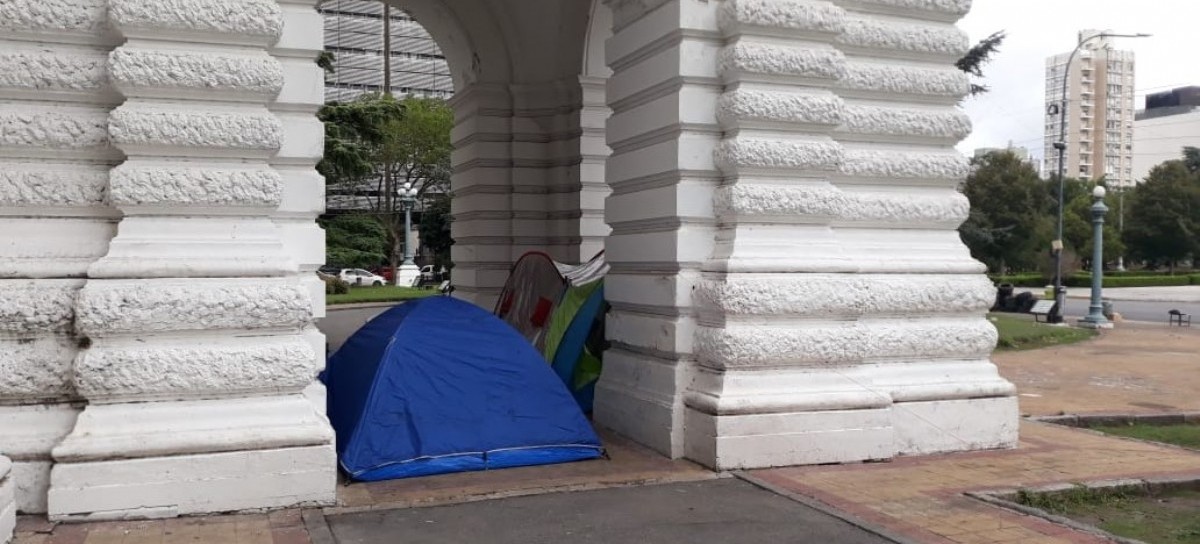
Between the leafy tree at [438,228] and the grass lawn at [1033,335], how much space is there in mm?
31369

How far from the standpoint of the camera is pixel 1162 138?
362 feet

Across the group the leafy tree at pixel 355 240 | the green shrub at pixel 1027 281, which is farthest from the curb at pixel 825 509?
the green shrub at pixel 1027 281

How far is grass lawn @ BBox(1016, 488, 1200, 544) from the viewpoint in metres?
6.39

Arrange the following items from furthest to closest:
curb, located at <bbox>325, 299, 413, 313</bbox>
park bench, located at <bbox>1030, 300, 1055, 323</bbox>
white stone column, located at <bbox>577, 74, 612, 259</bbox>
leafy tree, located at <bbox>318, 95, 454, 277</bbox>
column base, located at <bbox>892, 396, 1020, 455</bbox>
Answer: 1. leafy tree, located at <bbox>318, 95, 454, 277</bbox>
2. curb, located at <bbox>325, 299, 413, 313</bbox>
3. park bench, located at <bbox>1030, 300, 1055, 323</bbox>
4. white stone column, located at <bbox>577, 74, 612, 259</bbox>
5. column base, located at <bbox>892, 396, 1020, 455</bbox>

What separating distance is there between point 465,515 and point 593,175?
7525 mm

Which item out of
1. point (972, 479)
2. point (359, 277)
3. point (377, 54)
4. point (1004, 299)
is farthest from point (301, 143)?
point (377, 54)

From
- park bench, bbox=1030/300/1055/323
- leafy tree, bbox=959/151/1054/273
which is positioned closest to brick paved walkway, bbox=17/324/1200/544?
park bench, bbox=1030/300/1055/323

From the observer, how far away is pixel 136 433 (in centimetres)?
621

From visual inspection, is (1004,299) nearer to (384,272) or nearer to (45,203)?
(45,203)

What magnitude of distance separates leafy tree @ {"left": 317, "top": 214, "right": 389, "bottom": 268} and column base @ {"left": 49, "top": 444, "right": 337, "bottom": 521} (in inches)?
1465

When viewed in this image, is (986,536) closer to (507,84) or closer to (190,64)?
(190,64)

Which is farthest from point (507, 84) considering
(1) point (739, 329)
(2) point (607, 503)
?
(2) point (607, 503)

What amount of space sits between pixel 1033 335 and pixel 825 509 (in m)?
18.5

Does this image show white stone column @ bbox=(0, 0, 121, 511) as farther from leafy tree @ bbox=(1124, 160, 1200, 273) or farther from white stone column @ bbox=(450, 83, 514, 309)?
leafy tree @ bbox=(1124, 160, 1200, 273)
